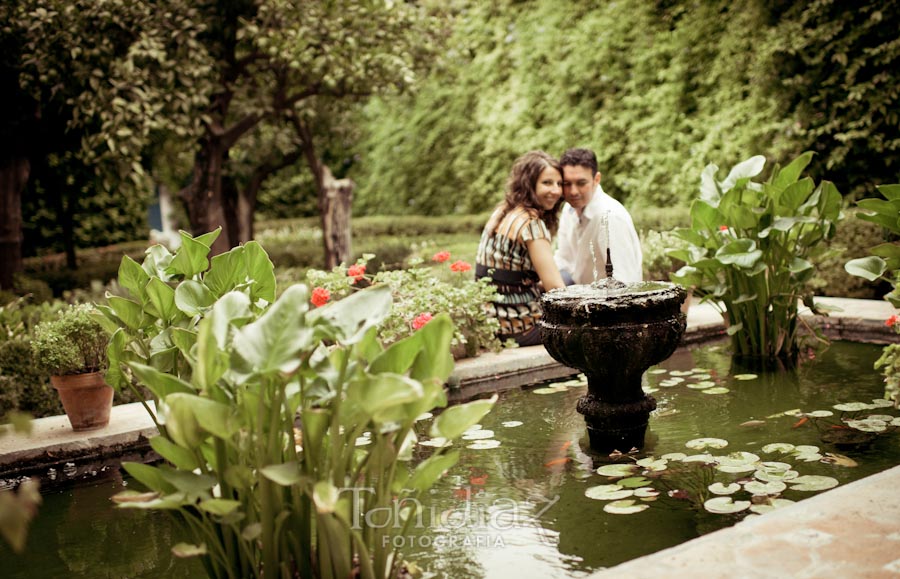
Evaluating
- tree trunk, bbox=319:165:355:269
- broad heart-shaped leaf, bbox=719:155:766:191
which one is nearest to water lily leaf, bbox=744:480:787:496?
broad heart-shaped leaf, bbox=719:155:766:191

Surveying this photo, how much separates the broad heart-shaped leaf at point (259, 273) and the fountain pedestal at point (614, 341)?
1.42 meters

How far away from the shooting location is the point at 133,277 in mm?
2912

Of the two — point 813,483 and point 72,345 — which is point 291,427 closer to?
point 813,483

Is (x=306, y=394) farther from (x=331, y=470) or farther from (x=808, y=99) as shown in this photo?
(x=808, y=99)

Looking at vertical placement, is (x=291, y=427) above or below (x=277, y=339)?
below

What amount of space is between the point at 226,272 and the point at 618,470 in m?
1.88

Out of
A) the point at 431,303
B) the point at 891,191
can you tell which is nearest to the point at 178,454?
the point at 431,303

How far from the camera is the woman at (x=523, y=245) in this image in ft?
17.1

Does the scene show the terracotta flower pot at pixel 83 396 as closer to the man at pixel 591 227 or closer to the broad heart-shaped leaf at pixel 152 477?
the broad heart-shaped leaf at pixel 152 477

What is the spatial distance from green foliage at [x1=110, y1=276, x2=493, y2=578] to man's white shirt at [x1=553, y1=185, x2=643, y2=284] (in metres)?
3.01

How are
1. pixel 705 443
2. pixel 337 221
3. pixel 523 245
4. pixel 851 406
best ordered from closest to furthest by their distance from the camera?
pixel 705 443 < pixel 851 406 < pixel 523 245 < pixel 337 221

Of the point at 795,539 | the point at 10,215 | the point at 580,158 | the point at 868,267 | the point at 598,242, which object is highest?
the point at 10,215

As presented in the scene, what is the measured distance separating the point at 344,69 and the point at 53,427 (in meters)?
5.77

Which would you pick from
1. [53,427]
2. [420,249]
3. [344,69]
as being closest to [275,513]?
[53,427]
